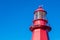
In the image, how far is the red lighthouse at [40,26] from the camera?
21.5 meters

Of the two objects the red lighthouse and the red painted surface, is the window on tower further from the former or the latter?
the red painted surface

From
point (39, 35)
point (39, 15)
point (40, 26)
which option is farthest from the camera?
point (39, 15)

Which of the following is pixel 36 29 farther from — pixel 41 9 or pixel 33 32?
pixel 41 9

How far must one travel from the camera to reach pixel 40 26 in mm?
21578

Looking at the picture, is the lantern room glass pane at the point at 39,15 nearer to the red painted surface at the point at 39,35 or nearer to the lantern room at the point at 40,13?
the lantern room at the point at 40,13

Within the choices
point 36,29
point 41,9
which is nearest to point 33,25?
point 36,29

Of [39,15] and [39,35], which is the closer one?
[39,35]

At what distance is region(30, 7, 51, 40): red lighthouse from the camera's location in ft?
70.6

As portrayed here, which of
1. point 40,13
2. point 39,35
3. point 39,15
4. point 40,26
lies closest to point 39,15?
point 39,15

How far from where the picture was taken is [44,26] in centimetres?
2167

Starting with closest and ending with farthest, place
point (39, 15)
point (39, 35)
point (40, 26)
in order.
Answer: point (39, 35) < point (40, 26) < point (39, 15)

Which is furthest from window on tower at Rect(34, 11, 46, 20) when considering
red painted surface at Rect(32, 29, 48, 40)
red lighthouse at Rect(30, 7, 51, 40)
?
red painted surface at Rect(32, 29, 48, 40)

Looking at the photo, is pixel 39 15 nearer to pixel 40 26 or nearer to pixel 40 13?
pixel 40 13

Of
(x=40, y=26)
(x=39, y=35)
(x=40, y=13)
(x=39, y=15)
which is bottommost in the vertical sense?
(x=39, y=35)
